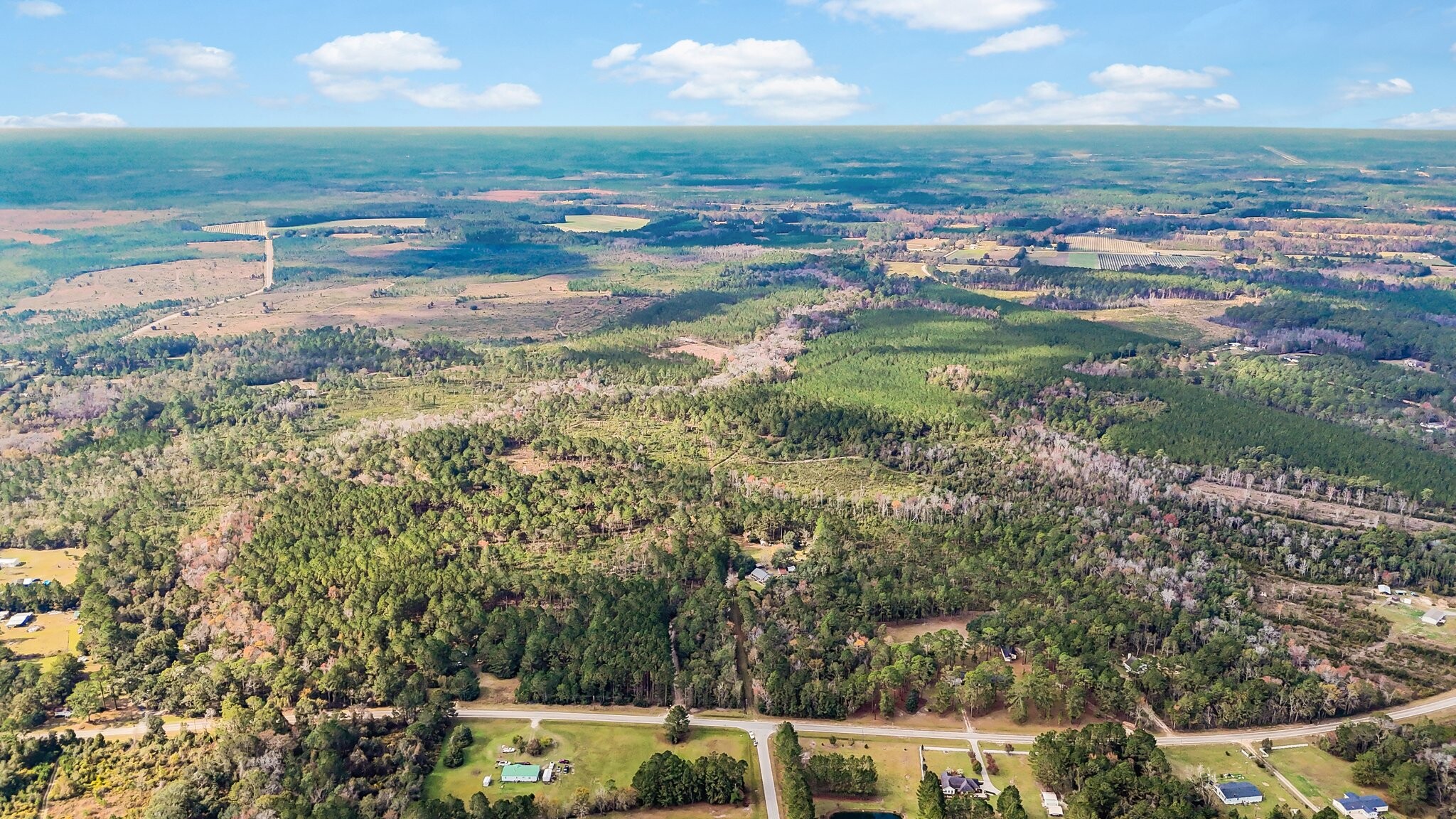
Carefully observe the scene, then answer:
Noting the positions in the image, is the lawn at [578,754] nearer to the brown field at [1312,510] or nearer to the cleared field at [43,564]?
the cleared field at [43,564]

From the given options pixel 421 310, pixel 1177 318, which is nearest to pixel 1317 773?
pixel 1177 318

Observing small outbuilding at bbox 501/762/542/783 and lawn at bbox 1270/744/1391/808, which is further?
small outbuilding at bbox 501/762/542/783

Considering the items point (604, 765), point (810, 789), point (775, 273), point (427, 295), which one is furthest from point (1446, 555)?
point (427, 295)

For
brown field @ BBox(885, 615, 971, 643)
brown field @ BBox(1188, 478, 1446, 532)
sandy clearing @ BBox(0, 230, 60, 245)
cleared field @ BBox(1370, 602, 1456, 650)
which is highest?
sandy clearing @ BBox(0, 230, 60, 245)

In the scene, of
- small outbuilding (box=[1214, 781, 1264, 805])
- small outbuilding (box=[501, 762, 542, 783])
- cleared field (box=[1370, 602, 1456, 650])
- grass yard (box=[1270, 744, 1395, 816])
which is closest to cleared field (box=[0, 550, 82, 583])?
small outbuilding (box=[501, 762, 542, 783])

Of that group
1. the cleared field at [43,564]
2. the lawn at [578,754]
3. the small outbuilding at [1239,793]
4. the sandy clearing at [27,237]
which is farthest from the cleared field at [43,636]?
the sandy clearing at [27,237]

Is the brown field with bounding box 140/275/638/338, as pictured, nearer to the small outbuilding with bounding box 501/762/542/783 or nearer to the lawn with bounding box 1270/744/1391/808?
the small outbuilding with bounding box 501/762/542/783

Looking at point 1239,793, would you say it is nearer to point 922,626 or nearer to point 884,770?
point 884,770
